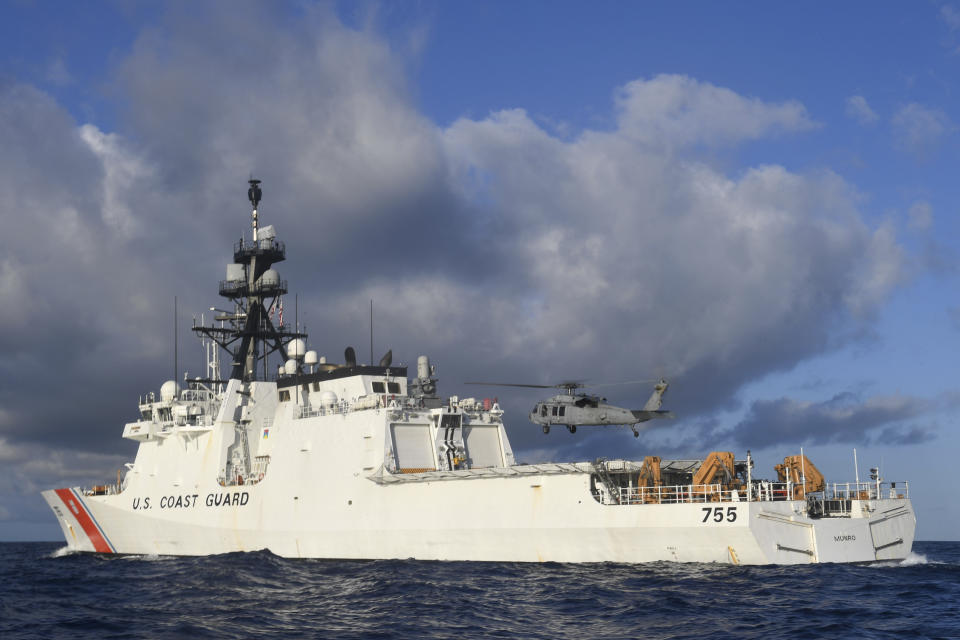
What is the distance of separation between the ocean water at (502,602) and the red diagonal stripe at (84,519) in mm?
10227

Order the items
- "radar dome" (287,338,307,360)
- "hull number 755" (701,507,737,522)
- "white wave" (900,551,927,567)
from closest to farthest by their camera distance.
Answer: "hull number 755" (701,507,737,522) → "white wave" (900,551,927,567) → "radar dome" (287,338,307,360)

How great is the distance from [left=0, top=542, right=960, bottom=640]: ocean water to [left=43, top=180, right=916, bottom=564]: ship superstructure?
897 millimetres

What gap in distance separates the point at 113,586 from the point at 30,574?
752cm

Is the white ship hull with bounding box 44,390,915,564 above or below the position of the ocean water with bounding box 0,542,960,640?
above

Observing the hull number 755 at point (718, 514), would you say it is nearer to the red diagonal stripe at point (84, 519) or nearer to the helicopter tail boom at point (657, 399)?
the helicopter tail boom at point (657, 399)

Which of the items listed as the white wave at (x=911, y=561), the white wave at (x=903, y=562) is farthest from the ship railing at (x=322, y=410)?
the white wave at (x=911, y=561)

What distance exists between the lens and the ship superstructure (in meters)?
23.6

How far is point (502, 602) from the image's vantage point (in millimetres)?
19922

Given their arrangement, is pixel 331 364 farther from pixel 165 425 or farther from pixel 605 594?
pixel 605 594

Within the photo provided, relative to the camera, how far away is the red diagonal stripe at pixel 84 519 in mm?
37375

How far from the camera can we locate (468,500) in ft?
87.2

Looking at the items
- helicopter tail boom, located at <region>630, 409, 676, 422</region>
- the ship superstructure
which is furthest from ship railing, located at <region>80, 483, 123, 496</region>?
helicopter tail boom, located at <region>630, 409, 676, 422</region>

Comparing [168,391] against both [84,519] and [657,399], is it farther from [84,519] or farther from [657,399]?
[657,399]

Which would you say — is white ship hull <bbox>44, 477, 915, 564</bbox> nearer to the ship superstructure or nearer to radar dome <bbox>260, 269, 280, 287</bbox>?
the ship superstructure
